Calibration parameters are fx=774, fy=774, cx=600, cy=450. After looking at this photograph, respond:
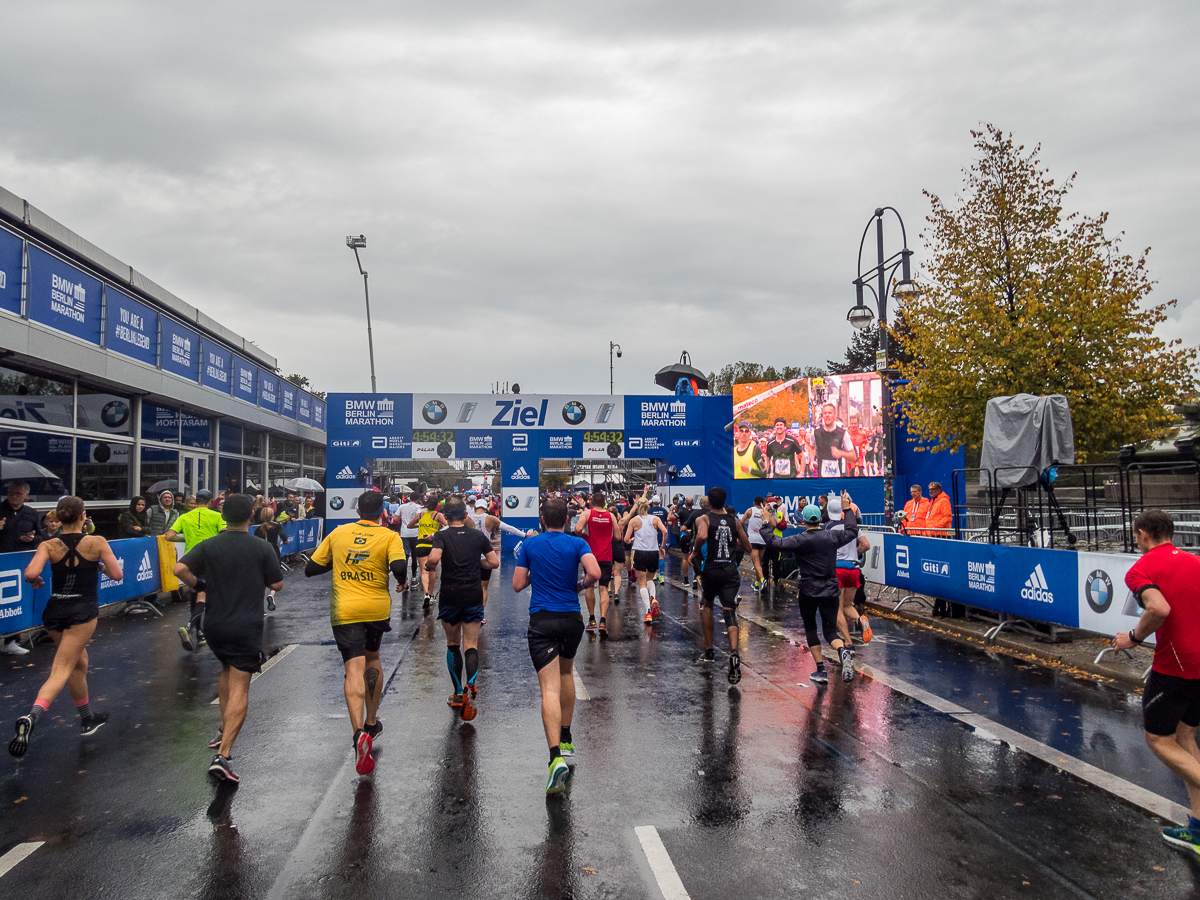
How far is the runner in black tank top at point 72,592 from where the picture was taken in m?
6.05

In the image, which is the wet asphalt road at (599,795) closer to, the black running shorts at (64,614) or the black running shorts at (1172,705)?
the black running shorts at (1172,705)

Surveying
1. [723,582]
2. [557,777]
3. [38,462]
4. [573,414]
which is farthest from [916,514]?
[38,462]

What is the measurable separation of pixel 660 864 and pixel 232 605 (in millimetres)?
3319

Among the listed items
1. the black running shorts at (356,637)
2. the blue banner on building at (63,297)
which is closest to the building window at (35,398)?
the blue banner on building at (63,297)

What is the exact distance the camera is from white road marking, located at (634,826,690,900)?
12.2ft

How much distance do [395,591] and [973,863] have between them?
1329 centimetres

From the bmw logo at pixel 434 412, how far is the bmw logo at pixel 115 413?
28.6ft

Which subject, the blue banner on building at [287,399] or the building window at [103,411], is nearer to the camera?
the building window at [103,411]

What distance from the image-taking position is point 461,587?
6738 mm

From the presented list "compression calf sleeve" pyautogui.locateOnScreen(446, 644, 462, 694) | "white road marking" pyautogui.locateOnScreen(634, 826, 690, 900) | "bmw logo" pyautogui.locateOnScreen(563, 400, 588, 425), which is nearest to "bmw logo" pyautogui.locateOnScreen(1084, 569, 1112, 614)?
"white road marking" pyautogui.locateOnScreen(634, 826, 690, 900)

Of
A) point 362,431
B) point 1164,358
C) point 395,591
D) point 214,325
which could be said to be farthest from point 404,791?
point 214,325

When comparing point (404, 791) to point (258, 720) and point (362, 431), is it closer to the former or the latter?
point (258, 720)

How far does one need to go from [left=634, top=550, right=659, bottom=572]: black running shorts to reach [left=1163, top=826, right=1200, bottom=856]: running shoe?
28.0 feet

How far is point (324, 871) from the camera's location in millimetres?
3912
